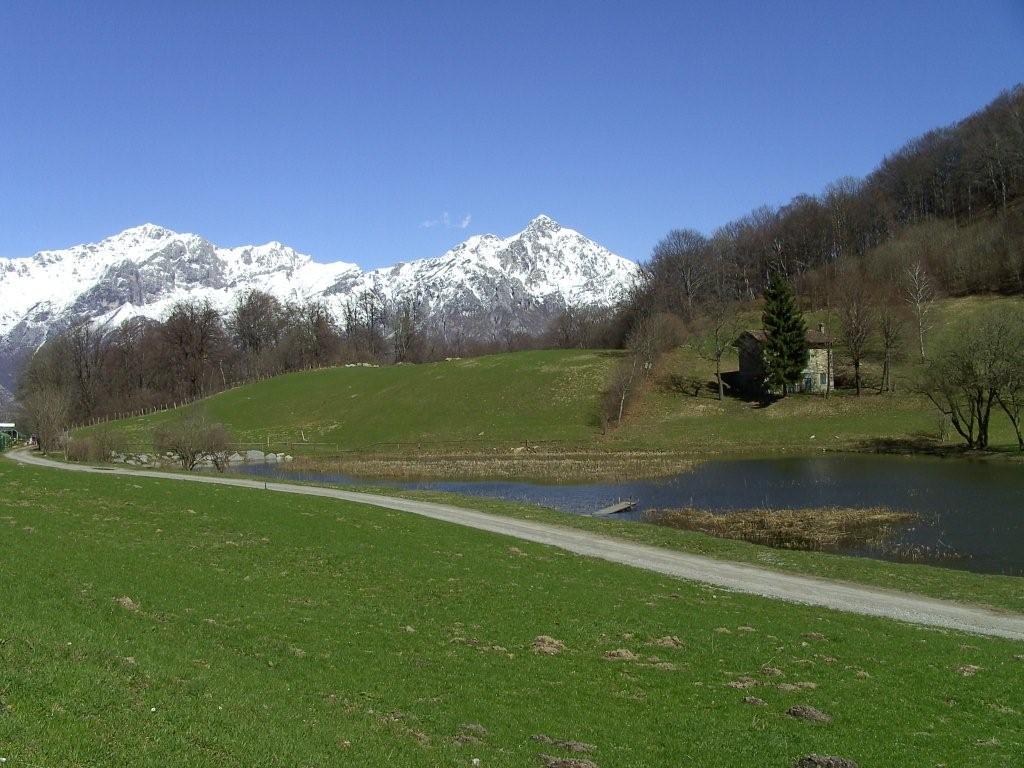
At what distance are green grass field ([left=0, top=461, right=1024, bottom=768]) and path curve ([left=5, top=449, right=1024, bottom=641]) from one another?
1822mm

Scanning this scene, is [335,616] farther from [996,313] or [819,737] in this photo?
[996,313]

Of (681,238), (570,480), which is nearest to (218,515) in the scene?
(570,480)

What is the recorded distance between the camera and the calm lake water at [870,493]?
32.7 m

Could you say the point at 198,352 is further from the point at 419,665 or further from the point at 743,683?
the point at 743,683

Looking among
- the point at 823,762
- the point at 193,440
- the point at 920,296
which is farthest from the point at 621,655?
the point at 920,296

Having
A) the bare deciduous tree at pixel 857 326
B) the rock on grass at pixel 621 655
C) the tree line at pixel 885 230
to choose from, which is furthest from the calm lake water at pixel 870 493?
the tree line at pixel 885 230

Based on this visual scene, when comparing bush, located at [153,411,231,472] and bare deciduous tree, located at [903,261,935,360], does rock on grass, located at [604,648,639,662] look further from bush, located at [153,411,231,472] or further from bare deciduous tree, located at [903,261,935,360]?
bare deciduous tree, located at [903,261,935,360]

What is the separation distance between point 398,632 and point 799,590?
1433 centimetres

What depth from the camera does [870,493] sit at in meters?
46.9

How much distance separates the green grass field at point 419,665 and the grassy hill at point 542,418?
44.1 meters

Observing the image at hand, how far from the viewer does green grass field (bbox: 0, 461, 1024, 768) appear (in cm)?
950

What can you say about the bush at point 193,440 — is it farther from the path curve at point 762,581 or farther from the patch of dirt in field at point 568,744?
the patch of dirt in field at point 568,744

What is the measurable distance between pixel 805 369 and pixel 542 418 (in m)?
35.3

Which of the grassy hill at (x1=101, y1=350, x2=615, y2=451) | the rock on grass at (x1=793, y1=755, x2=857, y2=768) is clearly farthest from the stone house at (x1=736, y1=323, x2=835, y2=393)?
the rock on grass at (x1=793, y1=755, x2=857, y2=768)
